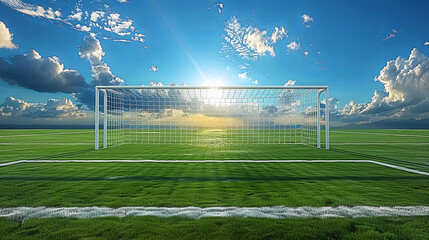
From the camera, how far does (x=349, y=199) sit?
3.62 metres

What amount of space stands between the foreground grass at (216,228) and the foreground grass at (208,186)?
0.58 meters

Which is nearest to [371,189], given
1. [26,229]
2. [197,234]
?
[197,234]

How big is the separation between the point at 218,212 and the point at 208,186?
4.49 feet

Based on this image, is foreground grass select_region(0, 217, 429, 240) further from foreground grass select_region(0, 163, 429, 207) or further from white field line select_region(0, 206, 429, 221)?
foreground grass select_region(0, 163, 429, 207)

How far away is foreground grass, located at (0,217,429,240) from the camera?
240 cm

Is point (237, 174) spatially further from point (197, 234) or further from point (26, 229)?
point (26, 229)

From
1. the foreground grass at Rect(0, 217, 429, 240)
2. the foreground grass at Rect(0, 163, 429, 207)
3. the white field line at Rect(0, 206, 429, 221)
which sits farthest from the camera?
the foreground grass at Rect(0, 163, 429, 207)

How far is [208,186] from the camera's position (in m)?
4.36

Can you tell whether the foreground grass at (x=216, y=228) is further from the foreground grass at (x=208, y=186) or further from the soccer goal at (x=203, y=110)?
the soccer goal at (x=203, y=110)

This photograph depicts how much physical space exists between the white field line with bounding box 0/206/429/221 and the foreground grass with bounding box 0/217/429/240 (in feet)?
0.42

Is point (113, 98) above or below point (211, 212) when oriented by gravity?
above

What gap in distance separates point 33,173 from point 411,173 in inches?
376

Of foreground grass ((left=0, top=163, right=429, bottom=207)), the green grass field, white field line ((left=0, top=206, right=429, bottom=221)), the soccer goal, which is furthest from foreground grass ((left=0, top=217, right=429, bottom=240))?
the soccer goal

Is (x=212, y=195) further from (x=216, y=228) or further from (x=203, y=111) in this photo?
(x=203, y=111)
